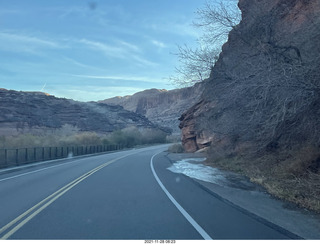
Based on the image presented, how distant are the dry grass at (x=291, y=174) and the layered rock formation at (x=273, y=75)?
0.80 meters

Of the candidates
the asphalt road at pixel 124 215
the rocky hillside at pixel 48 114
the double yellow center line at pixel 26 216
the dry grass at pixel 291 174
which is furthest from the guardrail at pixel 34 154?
the rocky hillside at pixel 48 114

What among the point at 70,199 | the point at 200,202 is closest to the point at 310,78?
the point at 200,202

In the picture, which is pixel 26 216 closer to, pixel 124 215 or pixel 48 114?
pixel 124 215

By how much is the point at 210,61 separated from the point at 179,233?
41.1 ft

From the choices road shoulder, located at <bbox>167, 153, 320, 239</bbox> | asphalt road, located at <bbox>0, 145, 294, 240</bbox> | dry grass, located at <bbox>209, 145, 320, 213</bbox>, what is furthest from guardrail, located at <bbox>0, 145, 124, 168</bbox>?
road shoulder, located at <bbox>167, 153, 320, 239</bbox>

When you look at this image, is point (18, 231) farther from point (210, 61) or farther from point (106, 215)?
point (210, 61)

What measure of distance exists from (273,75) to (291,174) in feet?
11.8

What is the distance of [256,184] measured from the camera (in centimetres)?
1430

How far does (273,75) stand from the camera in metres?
12.4

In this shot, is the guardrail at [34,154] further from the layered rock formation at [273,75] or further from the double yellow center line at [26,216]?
the layered rock formation at [273,75]

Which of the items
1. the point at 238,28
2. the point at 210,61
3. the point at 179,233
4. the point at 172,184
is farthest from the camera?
the point at 210,61

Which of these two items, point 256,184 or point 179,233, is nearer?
point 179,233

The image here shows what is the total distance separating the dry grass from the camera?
10.6 meters

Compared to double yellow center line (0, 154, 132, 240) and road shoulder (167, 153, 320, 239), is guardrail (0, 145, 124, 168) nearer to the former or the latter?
double yellow center line (0, 154, 132, 240)
